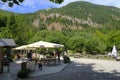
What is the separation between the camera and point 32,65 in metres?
23.4

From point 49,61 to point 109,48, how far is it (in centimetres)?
6727

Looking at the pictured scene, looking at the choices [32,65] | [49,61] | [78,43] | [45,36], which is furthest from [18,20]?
[32,65]

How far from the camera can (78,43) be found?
88.1m

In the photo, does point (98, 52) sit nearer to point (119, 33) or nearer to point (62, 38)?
point (119, 33)

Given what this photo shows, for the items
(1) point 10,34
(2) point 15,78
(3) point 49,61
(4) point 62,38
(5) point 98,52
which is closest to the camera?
(2) point 15,78

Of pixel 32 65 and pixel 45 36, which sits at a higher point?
pixel 45 36

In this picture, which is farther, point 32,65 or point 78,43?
point 78,43

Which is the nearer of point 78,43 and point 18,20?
point 18,20

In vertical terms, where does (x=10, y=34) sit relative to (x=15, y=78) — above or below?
above

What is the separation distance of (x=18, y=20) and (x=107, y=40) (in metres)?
35.1

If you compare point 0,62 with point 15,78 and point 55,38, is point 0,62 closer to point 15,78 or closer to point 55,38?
point 15,78

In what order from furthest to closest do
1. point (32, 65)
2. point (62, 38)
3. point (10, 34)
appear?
point (62, 38) → point (10, 34) → point (32, 65)

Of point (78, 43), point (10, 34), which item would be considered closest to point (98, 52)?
point (78, 43)

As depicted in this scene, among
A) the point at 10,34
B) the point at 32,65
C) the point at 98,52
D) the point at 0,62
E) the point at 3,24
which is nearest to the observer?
the point at 0,62
